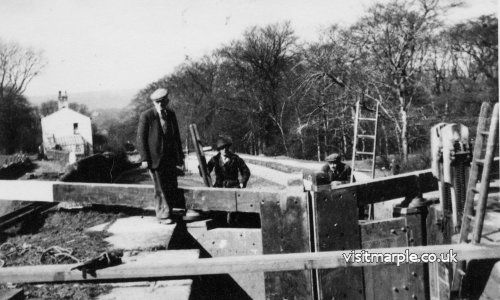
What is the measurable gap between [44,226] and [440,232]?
5.42 m

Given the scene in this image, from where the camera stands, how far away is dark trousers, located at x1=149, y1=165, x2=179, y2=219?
5453 millimetres

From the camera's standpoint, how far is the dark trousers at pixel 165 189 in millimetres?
5453

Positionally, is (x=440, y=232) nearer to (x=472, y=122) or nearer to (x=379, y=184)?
(x=379, y=184)

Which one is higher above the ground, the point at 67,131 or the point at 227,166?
the point at 67,131

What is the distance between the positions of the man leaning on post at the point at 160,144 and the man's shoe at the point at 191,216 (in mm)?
532

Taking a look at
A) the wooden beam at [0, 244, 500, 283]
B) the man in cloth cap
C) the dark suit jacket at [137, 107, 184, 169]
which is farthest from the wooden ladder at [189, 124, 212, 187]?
the wooden beam at [0, 244, 500, 283]

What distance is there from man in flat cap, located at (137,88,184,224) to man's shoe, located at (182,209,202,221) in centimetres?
55

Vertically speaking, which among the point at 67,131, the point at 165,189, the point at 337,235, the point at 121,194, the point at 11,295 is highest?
the point at 67,131

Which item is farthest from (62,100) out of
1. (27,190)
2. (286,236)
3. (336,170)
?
(286,236)

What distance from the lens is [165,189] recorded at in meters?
5.55

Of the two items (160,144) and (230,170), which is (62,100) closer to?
(230,170)

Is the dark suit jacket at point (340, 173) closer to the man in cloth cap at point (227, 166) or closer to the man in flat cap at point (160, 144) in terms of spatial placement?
the man in cloth cap at point (227, 166)

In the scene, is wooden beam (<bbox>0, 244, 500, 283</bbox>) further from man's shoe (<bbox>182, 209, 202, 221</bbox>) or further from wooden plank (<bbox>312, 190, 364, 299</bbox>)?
man's shoe (<bbox>182, 209, 202, 221</bbox>)

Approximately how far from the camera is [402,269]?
555cm
